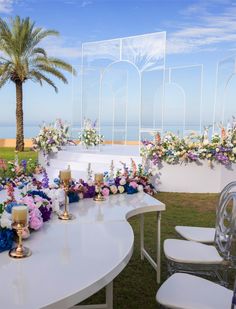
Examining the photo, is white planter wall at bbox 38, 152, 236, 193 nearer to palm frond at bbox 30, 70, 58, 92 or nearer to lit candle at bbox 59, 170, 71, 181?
lit candle at bbox 59, 170, 71, 181

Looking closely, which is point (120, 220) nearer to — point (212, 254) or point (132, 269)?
point (212, 254)

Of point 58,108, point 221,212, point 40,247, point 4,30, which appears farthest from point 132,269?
point 4,30

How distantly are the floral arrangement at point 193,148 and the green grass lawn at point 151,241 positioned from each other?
2.19 ft

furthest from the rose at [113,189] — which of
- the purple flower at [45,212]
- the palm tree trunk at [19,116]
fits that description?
the palm tree trunk at [19,116]

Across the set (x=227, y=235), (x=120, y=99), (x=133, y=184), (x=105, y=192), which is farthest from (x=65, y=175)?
(x=120, y=99)

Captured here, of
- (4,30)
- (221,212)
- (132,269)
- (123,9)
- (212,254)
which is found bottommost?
(132,269)

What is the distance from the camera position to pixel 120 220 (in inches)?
88.4

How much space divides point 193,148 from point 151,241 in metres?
3.08

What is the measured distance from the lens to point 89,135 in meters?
9.66

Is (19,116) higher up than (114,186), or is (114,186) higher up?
(19,116)

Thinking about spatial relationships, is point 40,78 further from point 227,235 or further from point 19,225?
point 19,225

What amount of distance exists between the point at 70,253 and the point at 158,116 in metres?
8.68

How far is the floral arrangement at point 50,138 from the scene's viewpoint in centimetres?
891

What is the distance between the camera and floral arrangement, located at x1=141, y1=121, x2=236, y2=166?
682cm
